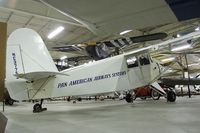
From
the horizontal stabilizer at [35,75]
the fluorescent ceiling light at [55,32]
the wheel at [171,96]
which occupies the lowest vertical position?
the wheel at [171,96]

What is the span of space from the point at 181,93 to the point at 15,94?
11934 millimetres

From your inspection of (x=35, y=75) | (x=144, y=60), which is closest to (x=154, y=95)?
(x=144, y=60)

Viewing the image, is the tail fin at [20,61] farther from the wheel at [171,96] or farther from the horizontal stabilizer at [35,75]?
the wheel at [171,96]

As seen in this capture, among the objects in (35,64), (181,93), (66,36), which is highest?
(66,36)

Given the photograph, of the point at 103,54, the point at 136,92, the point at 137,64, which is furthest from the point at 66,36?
the point at 137,64

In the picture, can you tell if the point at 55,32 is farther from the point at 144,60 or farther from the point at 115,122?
the point at 115,122

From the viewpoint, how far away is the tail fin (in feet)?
20.4

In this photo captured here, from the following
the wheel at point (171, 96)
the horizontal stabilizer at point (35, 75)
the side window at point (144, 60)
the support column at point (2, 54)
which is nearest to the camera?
the support column at point (2, 54)

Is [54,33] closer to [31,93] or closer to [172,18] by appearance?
[31,93]

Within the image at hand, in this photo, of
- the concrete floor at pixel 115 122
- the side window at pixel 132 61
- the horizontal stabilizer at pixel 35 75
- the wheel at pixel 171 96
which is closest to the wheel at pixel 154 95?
the wheel at pixel 171 96

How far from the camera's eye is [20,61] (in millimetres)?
6238

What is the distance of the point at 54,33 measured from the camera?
13.8 meters

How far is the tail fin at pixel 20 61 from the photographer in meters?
6.22

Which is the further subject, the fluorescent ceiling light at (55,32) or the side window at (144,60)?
the fluorescent ceiling light at (55,32)
